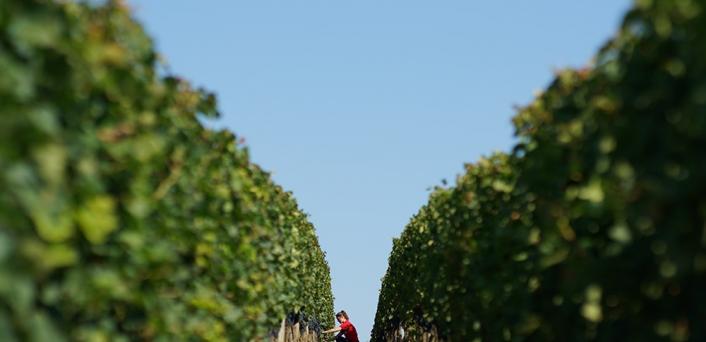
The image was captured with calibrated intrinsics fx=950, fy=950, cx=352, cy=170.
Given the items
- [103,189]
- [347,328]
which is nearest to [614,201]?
[103,189]

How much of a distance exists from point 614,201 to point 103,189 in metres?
2.63

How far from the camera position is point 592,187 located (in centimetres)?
523

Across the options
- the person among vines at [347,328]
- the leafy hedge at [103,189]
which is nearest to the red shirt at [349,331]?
the person among vines at [347,328]

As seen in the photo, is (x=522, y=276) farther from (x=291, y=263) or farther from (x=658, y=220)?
(x=291, y=263)

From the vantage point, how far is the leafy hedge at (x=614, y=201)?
438cm

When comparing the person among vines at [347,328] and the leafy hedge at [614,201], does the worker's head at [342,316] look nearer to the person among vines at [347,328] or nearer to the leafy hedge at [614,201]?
the person among vines at [347,328]

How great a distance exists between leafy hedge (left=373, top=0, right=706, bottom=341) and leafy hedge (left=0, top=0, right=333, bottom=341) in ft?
8.00

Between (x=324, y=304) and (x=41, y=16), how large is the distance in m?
23.4

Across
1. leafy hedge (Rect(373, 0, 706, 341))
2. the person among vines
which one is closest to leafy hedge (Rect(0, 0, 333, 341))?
leafy hedge (Rect(373, 0, 706, 341))

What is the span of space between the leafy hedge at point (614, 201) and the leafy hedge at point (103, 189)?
2.44 metres

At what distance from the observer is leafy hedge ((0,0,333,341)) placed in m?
3.86

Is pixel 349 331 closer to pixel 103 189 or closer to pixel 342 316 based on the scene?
pixel 342 316

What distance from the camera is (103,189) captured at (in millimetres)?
4852

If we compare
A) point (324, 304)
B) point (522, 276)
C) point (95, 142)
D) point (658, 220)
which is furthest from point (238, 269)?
point (324, 304)
